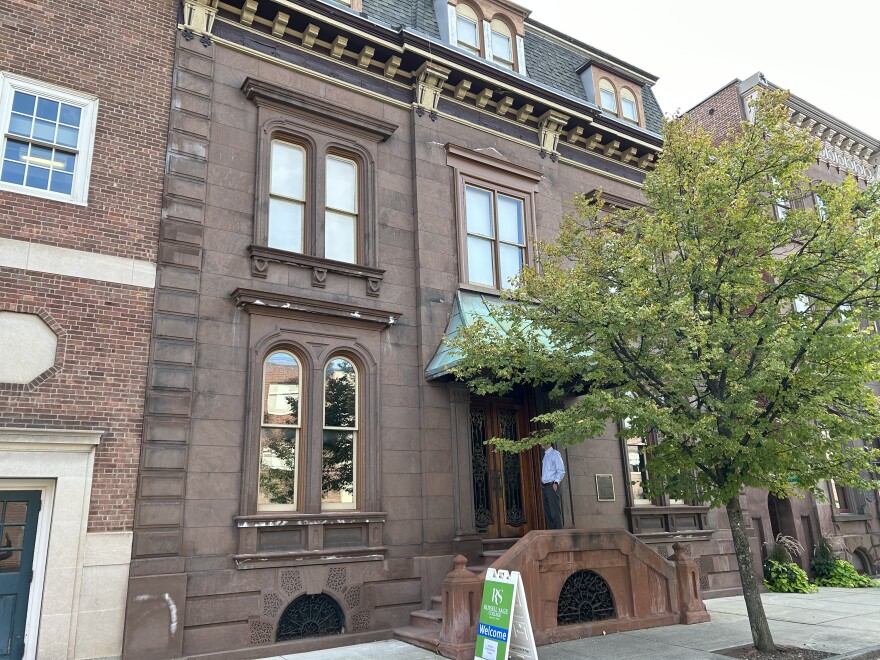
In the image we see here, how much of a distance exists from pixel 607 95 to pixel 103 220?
13026 mm

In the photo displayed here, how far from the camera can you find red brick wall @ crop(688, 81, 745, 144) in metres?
22.8

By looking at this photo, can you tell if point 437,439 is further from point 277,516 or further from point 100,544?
point 100,544

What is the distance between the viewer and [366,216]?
12.7 metres

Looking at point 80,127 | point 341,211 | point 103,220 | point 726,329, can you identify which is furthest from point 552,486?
point 80,127

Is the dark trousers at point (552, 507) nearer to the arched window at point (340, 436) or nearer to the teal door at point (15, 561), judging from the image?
the arched window at point (340, 436)

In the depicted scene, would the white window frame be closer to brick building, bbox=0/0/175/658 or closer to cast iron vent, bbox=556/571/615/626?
brick building, bbox=0/0/175/658

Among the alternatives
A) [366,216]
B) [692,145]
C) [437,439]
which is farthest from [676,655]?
[366,216]

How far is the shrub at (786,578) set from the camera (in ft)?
52.5

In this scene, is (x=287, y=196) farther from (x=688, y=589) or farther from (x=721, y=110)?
(x=721, y=110)

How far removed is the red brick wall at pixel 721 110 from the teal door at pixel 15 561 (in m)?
21.8

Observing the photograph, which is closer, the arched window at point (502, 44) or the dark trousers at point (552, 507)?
the dark trousers at point (552, 507)

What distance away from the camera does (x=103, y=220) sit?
32.8 feet

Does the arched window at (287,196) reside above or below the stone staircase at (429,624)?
above

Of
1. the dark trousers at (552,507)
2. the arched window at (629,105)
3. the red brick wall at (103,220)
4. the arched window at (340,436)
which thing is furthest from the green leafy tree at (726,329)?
the arched window at (629,105)
